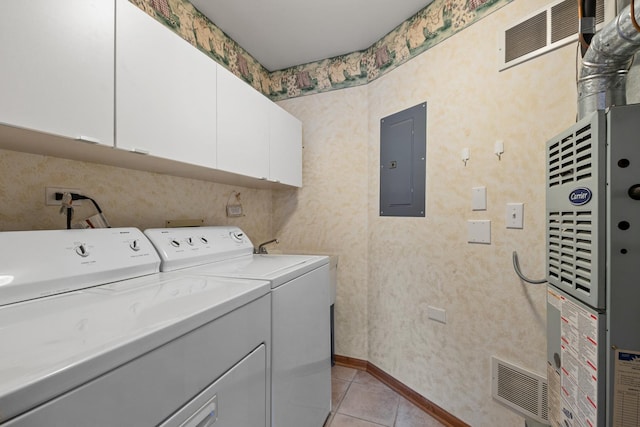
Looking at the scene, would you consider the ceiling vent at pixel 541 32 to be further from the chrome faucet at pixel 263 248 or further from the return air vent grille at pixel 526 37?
the chrome faucet at pixel 263 248

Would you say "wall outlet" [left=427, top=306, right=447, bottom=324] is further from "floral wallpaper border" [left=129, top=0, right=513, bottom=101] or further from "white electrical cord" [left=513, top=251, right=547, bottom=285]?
"floral wallpaper border" [left=129, top=0, right=513, bottom=101]

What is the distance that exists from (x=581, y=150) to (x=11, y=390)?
1310mm

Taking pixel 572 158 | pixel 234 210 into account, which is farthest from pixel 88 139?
pixel 572 158

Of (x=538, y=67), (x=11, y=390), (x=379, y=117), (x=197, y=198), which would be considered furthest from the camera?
(x=379, y=117)

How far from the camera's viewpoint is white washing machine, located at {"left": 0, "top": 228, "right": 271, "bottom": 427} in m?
0.42

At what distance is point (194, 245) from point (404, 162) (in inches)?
58.7

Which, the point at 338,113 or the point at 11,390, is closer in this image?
the point at 11,390

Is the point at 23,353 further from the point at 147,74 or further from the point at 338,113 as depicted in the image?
the point at 338,113

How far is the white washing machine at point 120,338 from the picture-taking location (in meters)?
0.42

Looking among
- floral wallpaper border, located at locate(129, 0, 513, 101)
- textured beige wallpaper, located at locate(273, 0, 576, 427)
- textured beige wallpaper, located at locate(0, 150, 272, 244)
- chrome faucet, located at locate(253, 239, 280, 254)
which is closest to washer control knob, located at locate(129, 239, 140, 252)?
textured beige wallpaper, located at locate(0, 150, 272, 244)

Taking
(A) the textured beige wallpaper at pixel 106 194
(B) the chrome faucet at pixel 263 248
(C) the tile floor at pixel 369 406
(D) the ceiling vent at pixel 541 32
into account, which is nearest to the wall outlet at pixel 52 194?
(A) the textured beige wallpaper at pixel 106 194

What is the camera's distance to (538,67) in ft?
4.16

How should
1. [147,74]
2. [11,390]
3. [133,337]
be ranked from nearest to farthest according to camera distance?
[11,390] < [133,337] < [147,74]

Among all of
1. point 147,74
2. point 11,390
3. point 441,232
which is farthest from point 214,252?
point 441,232
